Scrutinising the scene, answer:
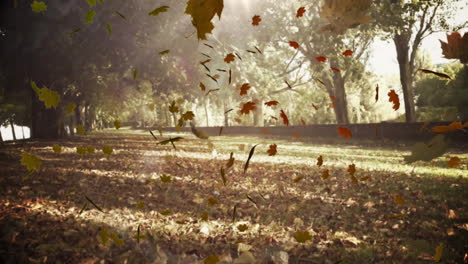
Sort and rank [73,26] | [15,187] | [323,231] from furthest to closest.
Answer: [73,26] < [15,187] < [323,231]

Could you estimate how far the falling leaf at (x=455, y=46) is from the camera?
3.65 ft

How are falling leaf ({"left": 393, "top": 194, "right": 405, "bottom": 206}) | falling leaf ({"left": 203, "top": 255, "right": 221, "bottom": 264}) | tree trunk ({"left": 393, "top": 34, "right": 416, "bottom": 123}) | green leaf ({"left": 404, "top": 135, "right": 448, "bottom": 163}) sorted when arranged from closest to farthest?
green leaf ({"left": 404, "top": 135, "right": 448, "bottom": 163}) < falling leaf ({"left": 203, "top": 255, "right": 221, "bottom": 264}) < falling leaf ({"left": 393, "top": 194, "right": 405, "bottom": 206}) < tree trunk ({"left": 393, "top": 34, "right": 416, "bottom": 123})

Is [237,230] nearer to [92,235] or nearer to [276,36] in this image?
[92,235]

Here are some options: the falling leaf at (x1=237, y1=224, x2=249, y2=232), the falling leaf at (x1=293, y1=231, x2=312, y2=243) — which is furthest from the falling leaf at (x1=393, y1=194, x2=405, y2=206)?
the falling leaf at (x1=237, y1=224, x2=249, y2=232)

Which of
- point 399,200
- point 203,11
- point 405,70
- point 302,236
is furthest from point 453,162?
point 405,70

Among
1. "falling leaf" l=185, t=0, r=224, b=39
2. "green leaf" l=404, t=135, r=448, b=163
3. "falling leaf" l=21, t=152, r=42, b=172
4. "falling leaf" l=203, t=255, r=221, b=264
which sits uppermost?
"falling leaf" l=185, t=0, r=224, b=39

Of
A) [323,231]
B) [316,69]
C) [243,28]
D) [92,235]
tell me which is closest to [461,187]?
[323,231]

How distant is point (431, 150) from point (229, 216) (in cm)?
296

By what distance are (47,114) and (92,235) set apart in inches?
619

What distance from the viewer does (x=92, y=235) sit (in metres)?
3.18

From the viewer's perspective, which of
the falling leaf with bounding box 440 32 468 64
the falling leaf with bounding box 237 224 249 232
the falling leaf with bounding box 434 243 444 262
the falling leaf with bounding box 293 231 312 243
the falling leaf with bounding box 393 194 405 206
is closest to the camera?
the falling leaf with bounding box 440 32 468 64

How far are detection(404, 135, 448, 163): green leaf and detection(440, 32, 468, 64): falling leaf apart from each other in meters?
0.45

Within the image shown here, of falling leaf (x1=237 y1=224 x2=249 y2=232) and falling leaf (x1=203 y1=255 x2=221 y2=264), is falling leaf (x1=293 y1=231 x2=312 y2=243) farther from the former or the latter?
falling leaf (x1=203 y1=255 x2=221 y2=264)

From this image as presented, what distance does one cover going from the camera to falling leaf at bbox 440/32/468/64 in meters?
1.11
